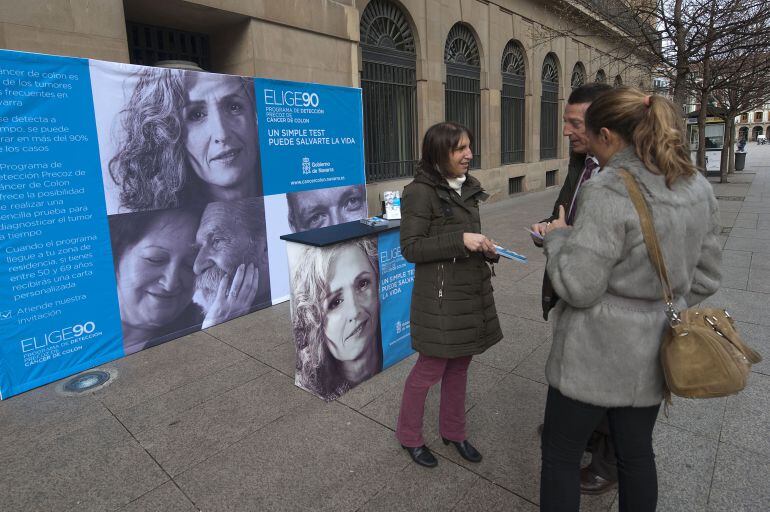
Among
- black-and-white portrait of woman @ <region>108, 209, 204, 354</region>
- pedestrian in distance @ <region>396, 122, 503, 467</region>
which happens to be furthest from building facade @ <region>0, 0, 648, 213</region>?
pedestrian in distance @ <region>396, 122, 503, 467</region>

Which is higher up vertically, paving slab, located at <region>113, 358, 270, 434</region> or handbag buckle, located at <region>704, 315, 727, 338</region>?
handbag buckle, located at <region>704, 315, 727, 338</region>

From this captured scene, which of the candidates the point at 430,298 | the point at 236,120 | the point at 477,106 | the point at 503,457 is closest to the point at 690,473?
the point at 503,457

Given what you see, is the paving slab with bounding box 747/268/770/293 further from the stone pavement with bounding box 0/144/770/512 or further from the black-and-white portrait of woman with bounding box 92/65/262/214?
the black-and-white portrait of woman with bounding box 92/65/262/214

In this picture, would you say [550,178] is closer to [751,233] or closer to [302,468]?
[751,233]

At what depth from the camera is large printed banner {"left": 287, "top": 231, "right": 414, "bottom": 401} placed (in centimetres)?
344

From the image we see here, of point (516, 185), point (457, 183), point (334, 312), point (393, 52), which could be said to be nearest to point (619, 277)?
point (457, 183)

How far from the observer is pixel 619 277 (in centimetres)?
168

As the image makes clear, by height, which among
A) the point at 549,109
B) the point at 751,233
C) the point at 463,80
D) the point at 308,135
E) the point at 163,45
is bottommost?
the point at 751,233

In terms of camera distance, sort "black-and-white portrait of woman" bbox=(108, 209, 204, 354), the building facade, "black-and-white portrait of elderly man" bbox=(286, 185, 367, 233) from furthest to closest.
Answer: "black-and-white portrait of elderly man" bbox=(286, 185, 367, 233)
the building facade
"black-and-white portrait of woman" bbox=(108, 209, 204, 354)

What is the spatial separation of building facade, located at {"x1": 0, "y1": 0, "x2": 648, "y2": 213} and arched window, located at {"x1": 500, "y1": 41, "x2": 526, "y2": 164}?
41 mm

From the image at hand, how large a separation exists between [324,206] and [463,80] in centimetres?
826

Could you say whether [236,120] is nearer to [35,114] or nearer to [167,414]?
[35,114]

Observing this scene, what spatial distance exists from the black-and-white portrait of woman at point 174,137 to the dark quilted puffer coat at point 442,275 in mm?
3058

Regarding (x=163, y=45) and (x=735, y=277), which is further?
(x=163, y=45)
